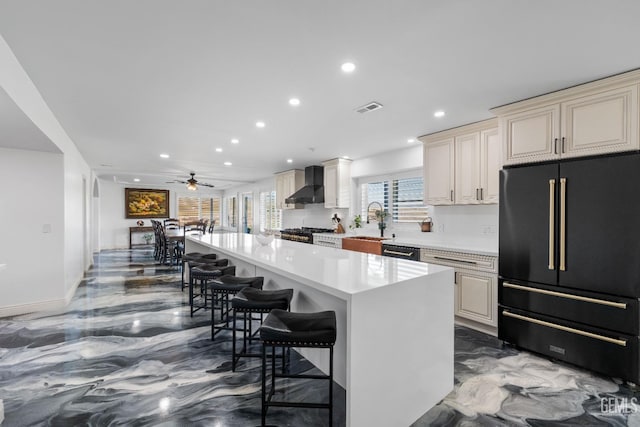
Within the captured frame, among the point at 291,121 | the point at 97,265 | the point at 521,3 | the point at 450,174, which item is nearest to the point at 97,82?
the point at 291,121

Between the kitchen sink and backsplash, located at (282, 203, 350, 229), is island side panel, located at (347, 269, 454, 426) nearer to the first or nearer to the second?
the kitchen sink

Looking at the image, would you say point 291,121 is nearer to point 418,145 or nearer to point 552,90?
point 418,145

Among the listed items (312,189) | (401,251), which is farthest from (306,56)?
(312,189)

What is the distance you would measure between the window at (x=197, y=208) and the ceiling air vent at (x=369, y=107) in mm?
9753

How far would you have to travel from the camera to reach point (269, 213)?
8.91 meters

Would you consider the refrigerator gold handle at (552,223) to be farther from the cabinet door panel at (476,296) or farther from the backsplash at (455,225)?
the backsplash at (455,225)

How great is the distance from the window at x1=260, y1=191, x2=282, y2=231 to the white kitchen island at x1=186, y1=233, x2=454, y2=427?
625 cm

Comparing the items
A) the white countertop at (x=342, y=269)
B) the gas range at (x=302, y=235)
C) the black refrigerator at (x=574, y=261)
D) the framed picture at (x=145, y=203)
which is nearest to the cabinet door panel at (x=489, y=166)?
the black refrigerator at (x=574, y=261)

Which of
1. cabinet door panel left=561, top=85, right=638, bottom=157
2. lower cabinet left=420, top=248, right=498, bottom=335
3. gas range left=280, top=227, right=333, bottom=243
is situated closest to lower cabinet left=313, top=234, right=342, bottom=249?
gas range left=280, top=227, right=333, bottom=243

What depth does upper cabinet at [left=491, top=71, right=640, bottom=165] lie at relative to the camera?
2.20 m

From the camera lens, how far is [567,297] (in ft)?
7.90

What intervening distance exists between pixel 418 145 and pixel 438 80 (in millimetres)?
2152

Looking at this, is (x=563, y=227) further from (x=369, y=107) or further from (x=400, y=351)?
(x=369, y=107)

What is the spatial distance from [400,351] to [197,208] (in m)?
11.8
